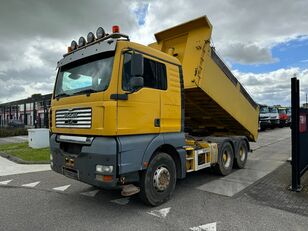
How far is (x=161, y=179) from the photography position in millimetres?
4859

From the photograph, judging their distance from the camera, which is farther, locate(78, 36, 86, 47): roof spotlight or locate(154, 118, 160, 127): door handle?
locate(78, 36, 86, 47): roof spotlight

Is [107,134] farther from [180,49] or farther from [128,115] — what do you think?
[180,49]

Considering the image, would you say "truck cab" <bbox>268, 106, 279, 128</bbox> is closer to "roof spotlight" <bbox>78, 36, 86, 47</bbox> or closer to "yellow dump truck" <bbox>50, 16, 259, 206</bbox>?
"yellow dump truck" <bbox>50, 16, 259, 206</bbox>

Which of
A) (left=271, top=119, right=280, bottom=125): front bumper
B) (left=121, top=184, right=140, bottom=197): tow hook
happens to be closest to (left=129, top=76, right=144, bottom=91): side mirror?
(left=121, top=184, right=140, bottom=197): tow hook

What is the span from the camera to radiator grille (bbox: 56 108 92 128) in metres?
4.29

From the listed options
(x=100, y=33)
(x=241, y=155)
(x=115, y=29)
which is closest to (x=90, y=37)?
(x=100, y=33)

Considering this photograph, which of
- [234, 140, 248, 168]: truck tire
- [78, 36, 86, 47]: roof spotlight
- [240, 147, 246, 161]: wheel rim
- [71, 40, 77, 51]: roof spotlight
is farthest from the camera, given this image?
[240, 147, 246, 161]: wheel rim

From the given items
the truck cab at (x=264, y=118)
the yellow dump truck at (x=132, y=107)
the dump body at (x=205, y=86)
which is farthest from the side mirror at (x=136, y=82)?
the truck cab at (x=264, y=118)

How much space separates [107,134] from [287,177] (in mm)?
5283

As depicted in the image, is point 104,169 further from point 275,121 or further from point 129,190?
point 275,121

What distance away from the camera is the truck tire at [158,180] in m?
4.56

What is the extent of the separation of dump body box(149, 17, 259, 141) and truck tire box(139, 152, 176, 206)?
185 centimetres

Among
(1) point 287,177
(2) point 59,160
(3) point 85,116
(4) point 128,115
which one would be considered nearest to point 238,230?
(4) point 128,115

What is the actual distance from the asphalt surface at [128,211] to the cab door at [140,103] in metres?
1.45
